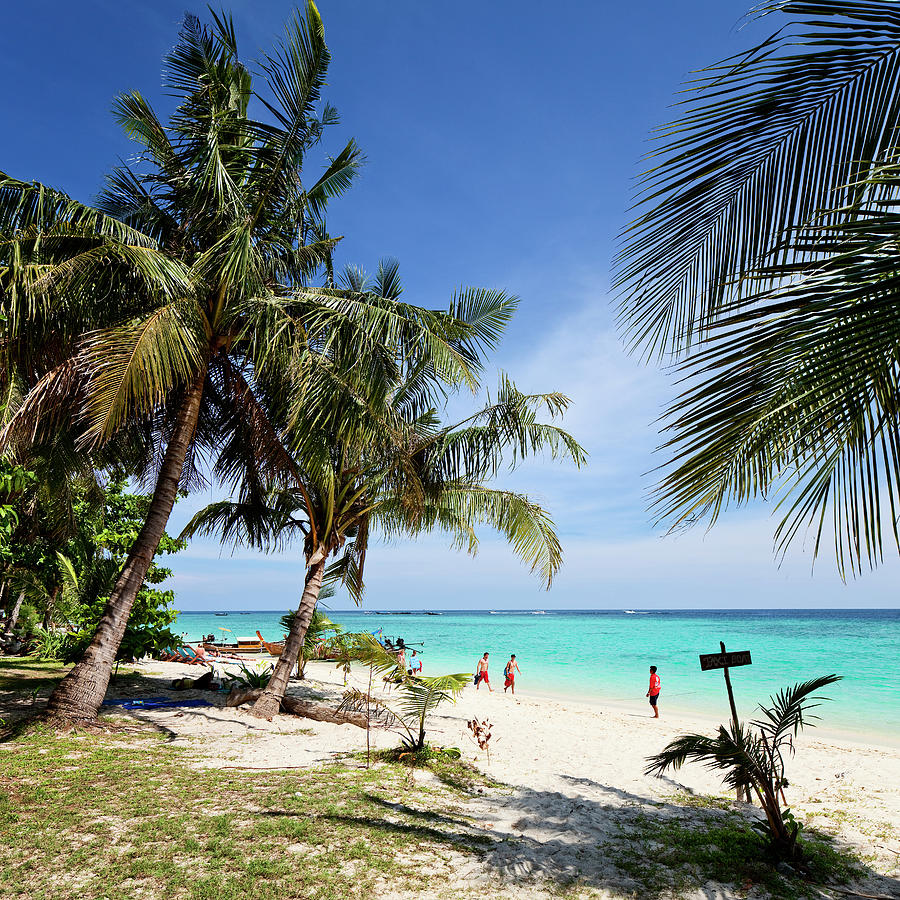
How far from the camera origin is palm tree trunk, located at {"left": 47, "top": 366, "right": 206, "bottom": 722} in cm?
770

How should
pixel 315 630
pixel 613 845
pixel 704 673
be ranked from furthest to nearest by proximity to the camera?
pixel 704 673, pixel 315 630, pixel 613 845

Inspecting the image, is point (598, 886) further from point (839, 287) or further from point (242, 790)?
point (839, 287)

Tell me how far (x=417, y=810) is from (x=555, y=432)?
6124mm

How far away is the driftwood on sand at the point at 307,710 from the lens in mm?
9492

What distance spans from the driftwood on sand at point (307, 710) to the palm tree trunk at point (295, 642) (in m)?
0.28

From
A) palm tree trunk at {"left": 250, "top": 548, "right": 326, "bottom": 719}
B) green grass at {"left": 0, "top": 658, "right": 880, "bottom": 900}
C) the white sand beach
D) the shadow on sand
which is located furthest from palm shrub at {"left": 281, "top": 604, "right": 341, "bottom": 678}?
the shadow on sand

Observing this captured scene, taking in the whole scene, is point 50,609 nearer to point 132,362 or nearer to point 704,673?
point 132,362

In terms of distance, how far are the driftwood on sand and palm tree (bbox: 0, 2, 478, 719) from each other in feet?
9.76

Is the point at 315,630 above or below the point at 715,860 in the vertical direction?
above

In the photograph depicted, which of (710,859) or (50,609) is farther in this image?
(50,609)

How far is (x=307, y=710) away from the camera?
9.83 m

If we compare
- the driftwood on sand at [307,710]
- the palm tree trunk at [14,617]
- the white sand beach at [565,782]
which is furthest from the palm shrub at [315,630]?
the palm tree trunk at [14,617]

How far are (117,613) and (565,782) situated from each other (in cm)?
618

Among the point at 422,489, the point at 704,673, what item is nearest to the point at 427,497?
the point at 422,489
